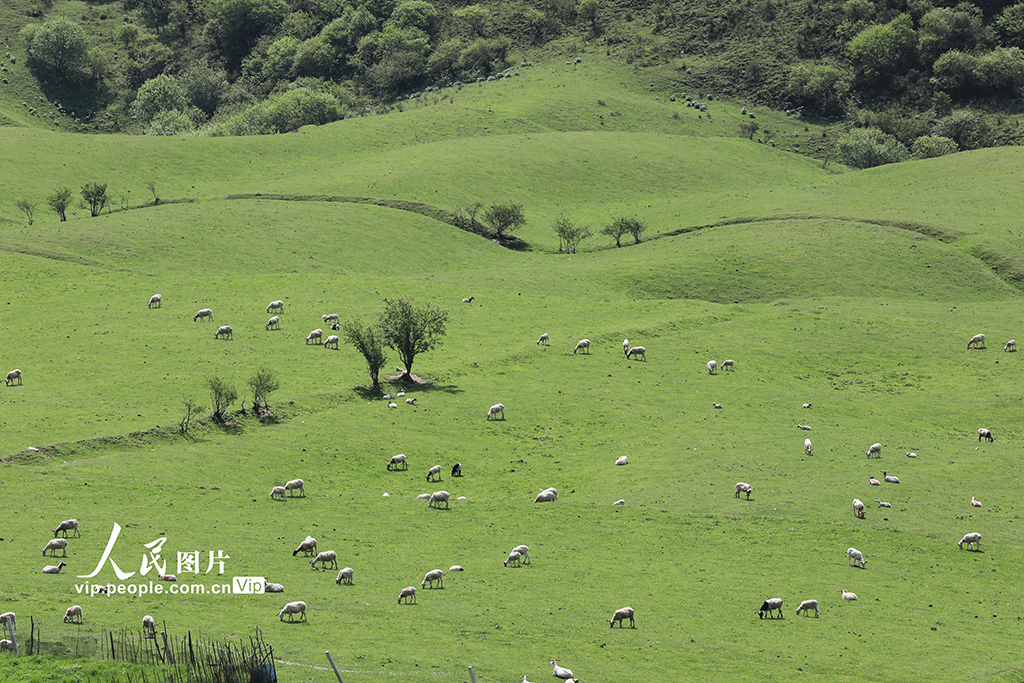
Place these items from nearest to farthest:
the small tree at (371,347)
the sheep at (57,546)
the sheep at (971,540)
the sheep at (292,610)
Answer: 1. the sheep at (292,610)
2. the sheep at (57,546)
3. the sheep at (971,540)
4. the small tree at (371,347)

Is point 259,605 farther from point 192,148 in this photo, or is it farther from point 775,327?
point 192,148

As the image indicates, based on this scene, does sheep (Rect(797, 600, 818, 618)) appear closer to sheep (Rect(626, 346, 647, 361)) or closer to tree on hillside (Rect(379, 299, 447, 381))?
tree on hillside (Rect(379, 299, 447, 381))

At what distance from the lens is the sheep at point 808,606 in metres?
33.2

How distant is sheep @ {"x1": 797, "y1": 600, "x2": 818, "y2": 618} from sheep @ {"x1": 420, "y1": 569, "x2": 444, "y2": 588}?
38.6 feet

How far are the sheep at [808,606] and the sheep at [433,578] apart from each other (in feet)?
38.6

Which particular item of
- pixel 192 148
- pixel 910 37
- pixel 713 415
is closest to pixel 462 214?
pixel 192 148

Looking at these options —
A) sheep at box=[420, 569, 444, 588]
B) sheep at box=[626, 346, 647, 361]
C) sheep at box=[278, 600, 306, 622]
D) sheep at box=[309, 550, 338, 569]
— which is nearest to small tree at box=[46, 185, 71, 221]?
sheep at box=[626, 346, 647, 361]

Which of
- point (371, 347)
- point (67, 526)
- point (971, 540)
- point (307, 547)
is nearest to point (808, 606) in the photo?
point (971, 540)

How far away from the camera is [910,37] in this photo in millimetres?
159000

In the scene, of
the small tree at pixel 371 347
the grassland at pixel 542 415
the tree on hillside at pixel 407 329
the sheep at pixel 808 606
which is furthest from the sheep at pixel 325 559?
Result: the tree on hillside at pixel 407 329

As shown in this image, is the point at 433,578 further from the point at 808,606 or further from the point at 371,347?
the point at 371,347

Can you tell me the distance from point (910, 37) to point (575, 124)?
192ft

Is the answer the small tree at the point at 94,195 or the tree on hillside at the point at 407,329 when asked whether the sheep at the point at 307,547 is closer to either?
the tree on hillside at the point at 407,329

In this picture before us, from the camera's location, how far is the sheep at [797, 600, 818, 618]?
109ft
